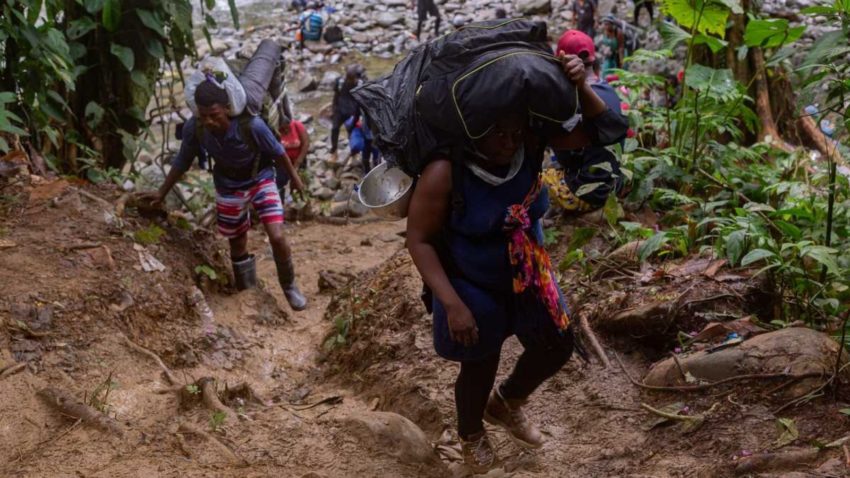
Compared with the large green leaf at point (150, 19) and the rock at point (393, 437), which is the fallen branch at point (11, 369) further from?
the large green leaf at point (150, 19)

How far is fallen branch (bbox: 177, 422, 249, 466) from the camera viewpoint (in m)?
3.31

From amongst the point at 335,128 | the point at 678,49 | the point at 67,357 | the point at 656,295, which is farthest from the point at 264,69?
the point at 678,49

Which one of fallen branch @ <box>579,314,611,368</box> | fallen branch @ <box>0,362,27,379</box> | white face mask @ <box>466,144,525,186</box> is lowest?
fallen branch @ <box>579,314,611,368</box>

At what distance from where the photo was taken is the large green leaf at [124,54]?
19.0 feet

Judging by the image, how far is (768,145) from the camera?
239 inches

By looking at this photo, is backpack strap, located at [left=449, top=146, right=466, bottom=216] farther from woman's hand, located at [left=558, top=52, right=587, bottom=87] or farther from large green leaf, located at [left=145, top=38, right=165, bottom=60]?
large green leaf, located at [left=145, top=38, right=165, bottom=60]

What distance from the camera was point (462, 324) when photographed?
280 centimetres

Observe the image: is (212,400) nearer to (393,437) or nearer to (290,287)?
(393,437)

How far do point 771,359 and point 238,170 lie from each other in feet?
11.0

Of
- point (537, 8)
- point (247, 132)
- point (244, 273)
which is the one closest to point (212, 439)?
point (247, 132)

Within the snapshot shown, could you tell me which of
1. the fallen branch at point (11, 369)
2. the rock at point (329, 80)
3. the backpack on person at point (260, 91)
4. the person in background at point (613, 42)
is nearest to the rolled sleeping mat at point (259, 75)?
the backpack on person at point (260, 91)

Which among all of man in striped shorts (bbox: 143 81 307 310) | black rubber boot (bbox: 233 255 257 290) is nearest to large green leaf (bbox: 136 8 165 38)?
man in striped shorts (bbox: 143 81 307 310)

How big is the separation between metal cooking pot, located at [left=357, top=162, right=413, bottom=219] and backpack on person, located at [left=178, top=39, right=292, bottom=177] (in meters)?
2.53

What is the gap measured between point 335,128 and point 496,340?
909cm
